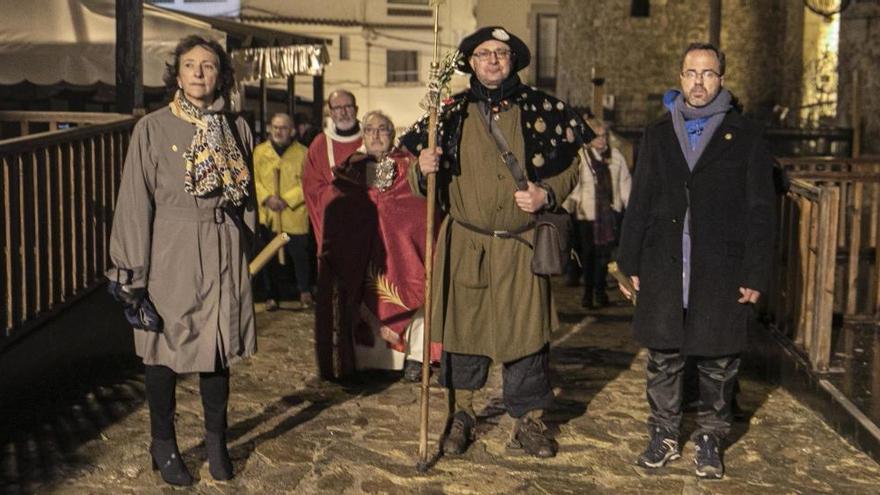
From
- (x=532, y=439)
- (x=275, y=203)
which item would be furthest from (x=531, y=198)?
(x=275, y=203)

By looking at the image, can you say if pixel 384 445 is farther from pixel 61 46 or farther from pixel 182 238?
pixel 61 46

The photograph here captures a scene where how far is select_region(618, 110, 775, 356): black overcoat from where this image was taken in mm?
5484

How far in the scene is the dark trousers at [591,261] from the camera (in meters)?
10.7

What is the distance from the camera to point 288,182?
10406 mm

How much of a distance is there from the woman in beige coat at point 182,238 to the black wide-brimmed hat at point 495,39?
1.17 meters

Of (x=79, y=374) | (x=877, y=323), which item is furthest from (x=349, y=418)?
(x=877, y=323)

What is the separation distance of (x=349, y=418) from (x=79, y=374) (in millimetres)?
1739

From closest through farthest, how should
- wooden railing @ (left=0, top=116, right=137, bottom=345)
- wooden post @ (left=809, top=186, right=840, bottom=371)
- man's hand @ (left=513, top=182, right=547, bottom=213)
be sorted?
man's hand @ (left=513, top=182, right=547, bottom=213) < wooden railing @ (left=0, top=116, right=137, bottom=345) < wooden post @ (left=809, top=186, right=840, bottom=371)

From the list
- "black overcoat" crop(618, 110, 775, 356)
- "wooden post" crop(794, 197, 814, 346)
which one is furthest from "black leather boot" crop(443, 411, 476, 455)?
"wooden post" crop(794, 197, 814, 346)

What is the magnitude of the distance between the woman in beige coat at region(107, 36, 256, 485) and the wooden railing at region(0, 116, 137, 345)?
130cm

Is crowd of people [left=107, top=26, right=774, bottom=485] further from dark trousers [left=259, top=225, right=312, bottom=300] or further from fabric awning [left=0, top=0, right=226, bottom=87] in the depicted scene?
fabric awning [left=0, top=0, right=226, bottom=87]

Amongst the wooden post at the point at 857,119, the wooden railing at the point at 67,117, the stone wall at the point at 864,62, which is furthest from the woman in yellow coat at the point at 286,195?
the stone wall at the point at 864,62

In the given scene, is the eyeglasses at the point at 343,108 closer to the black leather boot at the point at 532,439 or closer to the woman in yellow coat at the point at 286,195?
the woman in yellow coat at the point at 286,195

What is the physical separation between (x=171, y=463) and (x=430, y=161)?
5.95ft
